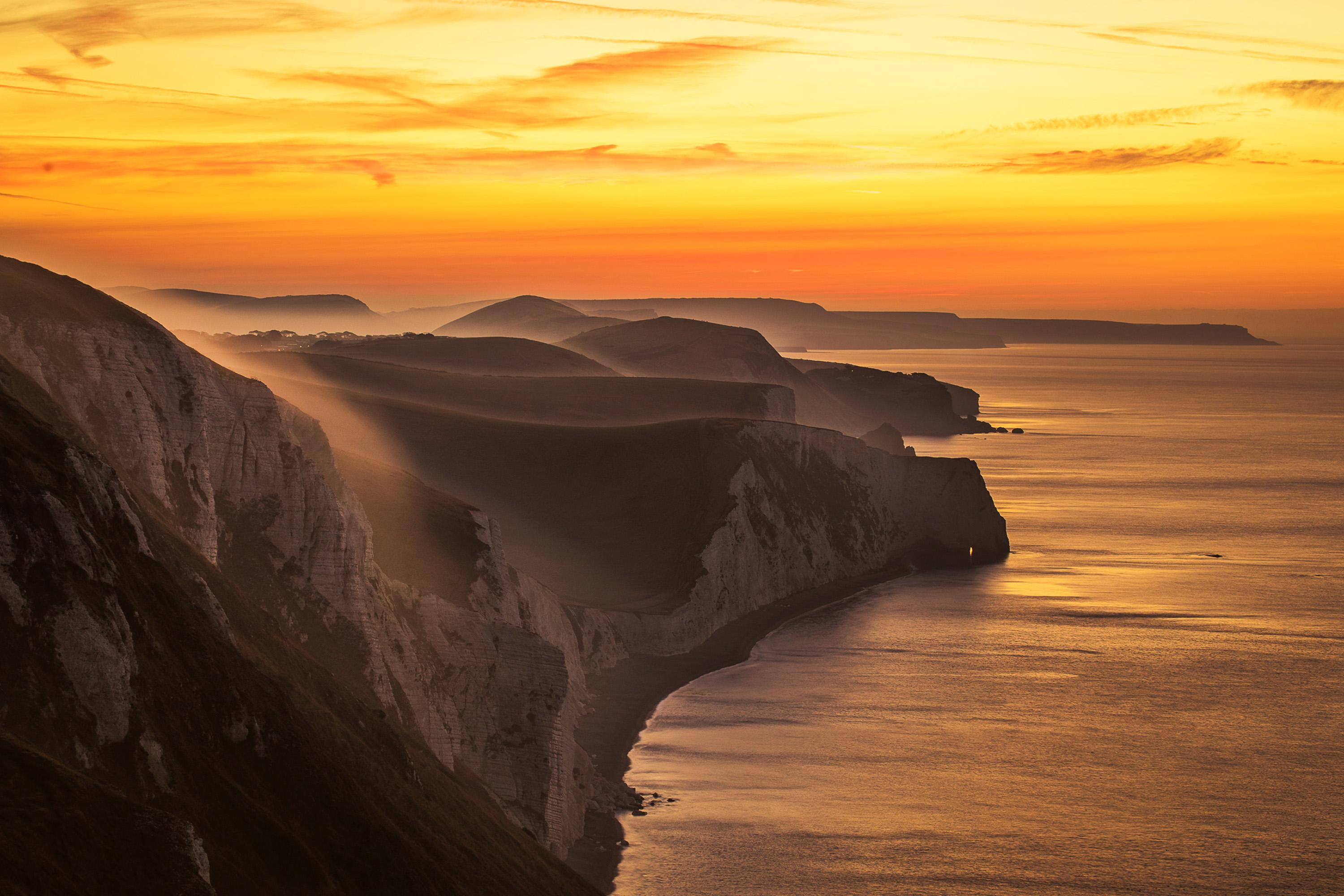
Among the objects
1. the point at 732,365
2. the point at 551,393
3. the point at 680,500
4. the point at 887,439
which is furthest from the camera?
the point at 732,365

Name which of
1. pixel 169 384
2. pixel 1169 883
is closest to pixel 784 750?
pixel 1169 883

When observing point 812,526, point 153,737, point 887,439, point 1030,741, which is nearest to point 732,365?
point 887,439

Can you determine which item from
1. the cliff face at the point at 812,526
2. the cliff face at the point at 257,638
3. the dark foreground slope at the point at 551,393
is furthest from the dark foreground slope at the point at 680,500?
the dark foreground slope at the point at 551,393

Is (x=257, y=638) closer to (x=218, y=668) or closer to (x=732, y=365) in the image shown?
(x=218, y=668)

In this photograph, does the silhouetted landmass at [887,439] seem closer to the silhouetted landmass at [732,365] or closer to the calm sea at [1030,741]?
the silhouetted landmass at [732,365]

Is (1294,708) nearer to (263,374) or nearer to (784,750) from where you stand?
(784,750)

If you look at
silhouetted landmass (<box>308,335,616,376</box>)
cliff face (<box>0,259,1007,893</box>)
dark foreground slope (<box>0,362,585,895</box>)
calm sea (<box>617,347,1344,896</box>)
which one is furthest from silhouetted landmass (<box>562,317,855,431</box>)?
dark foreground slope (<box>0,362,585,895</box>)

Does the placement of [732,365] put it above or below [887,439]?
above
